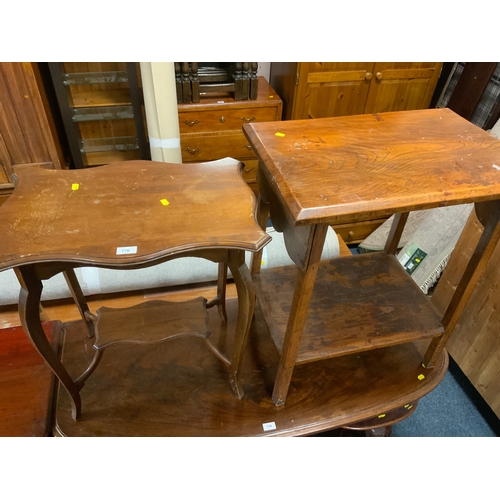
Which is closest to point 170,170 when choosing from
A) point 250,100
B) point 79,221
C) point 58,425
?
point 79,221

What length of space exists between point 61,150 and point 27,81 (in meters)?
0.47

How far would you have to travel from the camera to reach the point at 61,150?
218 centimetres

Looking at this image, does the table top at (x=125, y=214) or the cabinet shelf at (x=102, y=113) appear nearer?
the table top at (x=125, y=214)

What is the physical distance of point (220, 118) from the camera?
2.20m

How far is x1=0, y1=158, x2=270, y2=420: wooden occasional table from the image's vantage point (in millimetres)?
772

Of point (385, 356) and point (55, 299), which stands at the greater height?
point (385, 356)

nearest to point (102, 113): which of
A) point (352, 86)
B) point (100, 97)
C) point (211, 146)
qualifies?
point (100, 97)

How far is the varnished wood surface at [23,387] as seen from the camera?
3.74 ft

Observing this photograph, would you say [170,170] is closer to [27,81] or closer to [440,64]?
[27,81]

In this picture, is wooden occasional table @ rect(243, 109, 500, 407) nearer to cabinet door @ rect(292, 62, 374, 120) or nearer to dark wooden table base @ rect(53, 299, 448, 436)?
dark wooden table base @ rect(53, 299, 448, 436)

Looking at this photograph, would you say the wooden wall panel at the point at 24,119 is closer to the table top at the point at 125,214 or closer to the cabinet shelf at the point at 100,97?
the cabinet shelf at the point at 100,97

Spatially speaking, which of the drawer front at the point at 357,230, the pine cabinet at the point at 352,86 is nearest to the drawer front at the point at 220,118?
the pine cabinet at the point at 352,86

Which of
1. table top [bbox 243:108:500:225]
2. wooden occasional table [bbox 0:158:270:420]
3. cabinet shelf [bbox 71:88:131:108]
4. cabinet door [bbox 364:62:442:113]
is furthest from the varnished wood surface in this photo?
cabinet door [bbox 364:62:442:113]

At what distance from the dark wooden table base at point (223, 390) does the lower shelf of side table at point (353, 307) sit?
20cm
